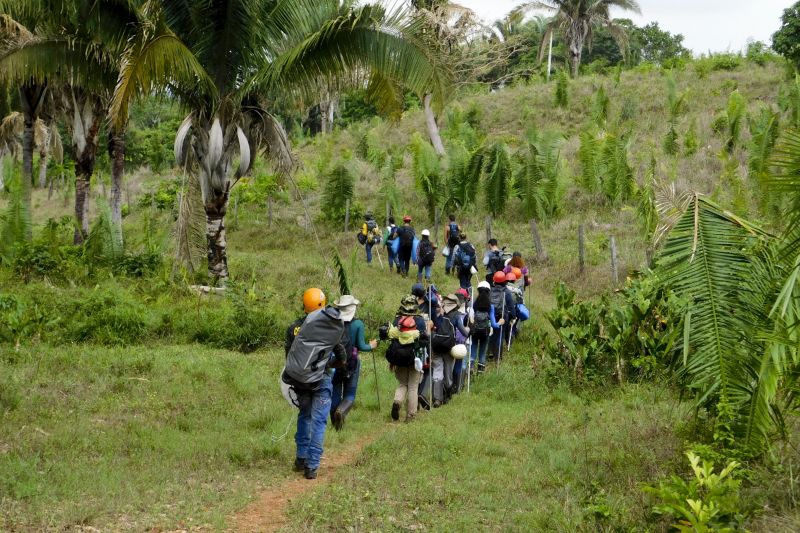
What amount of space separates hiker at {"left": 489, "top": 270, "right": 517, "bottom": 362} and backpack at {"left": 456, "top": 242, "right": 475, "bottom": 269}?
8.16 ft

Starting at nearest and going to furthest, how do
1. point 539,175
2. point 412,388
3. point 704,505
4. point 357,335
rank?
1. point 704,505
2. point 357,335
3. point 412,388
4. point 539,175

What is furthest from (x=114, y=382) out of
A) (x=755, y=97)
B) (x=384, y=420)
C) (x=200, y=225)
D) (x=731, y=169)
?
(x=755, y=97)

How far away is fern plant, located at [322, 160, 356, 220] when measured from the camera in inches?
1001

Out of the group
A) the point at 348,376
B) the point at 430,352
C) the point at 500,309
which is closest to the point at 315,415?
the point at 348,376

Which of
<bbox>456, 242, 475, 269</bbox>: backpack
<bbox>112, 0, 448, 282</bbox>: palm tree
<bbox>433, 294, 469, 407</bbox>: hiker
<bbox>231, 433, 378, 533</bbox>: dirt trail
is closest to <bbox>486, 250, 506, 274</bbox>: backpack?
<bbox>456, 242, 475, 269</bbox>: backpack

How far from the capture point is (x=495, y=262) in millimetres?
15594

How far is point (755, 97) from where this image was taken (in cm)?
3247

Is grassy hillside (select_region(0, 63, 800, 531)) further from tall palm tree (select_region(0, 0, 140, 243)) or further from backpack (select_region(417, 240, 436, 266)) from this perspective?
tall palm tree (select_region(0, 0, 140, 243))

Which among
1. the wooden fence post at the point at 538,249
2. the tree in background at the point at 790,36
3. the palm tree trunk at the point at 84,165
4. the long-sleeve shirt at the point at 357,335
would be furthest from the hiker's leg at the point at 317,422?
the tree in background at the point at 790,36

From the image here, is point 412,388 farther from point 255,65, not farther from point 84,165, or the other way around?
point 84,165

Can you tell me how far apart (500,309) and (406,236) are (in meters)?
6.49

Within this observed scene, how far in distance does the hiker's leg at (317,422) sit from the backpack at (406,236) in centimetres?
1171

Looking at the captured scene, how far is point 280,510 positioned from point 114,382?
4459 mm

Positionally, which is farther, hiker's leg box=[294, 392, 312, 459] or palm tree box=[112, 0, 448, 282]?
palm tree box=[112, 0, 448, 282]
